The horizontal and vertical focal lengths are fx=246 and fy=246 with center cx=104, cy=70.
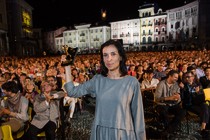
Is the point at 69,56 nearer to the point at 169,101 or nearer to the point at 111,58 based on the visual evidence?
the point at 111,58

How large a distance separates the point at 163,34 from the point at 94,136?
8446cm

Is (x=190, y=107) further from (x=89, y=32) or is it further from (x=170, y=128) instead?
(x=89, y=32)

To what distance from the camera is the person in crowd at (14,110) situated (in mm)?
4727

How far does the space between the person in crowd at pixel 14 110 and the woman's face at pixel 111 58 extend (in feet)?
9.92

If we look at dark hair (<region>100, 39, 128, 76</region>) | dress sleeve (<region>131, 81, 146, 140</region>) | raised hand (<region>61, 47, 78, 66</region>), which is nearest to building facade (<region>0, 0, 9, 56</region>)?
raised hand (<region>61, 47, 78, 66</region>)

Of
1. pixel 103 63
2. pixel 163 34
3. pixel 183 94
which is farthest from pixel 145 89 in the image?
pixel 163 34

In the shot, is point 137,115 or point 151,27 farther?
point 151,27

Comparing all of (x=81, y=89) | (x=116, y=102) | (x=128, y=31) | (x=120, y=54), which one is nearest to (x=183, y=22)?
(x=128, y=31)

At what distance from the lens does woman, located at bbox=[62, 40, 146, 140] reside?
7.42ft

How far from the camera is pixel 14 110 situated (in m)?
4.91

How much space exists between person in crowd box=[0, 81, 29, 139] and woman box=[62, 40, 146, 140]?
2.84 m

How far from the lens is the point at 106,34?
97750 mm

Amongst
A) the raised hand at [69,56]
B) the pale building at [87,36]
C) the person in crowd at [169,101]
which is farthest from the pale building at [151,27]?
the raised hand at [69,56]

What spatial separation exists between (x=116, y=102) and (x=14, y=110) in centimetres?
330
